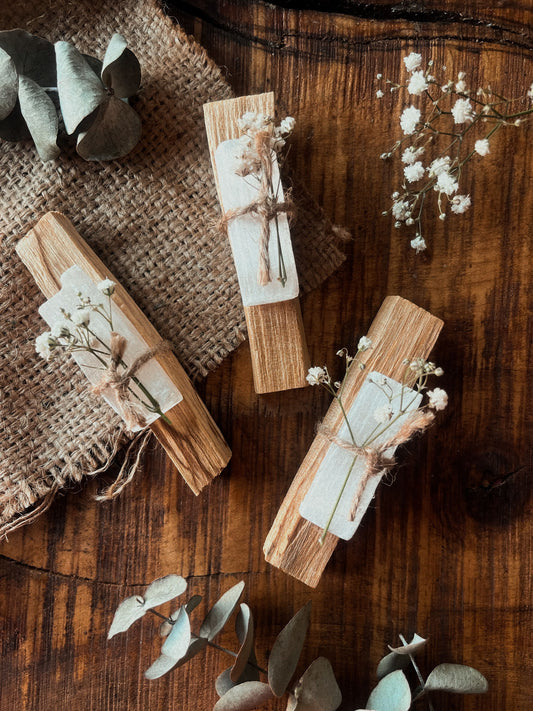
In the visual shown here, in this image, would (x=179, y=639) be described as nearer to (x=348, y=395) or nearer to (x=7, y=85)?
(x=348, y=395)

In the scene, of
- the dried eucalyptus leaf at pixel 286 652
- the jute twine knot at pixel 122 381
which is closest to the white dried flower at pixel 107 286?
the jute twine knot at pixel 122 381

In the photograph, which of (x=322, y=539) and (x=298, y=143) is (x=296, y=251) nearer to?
(x=298, y=143)

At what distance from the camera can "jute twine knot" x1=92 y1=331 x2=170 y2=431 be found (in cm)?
87

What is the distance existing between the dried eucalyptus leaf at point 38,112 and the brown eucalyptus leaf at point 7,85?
14mm

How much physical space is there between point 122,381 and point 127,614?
35 cm

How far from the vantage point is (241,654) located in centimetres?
86

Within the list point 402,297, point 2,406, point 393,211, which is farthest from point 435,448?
point 2,406

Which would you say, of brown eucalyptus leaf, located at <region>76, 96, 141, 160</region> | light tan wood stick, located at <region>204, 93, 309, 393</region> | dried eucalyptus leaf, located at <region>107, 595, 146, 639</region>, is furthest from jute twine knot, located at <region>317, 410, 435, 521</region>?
brown eucalyptus leaf, located at <region>76, 96, 141, 160</region>

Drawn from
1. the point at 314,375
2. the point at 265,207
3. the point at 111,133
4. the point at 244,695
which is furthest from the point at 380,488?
the point at 111,133

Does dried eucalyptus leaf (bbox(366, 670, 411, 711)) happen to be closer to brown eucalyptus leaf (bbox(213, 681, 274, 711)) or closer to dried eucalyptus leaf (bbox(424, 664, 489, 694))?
dried eucalyptus leaf (bbox(424, 664, 489, 694))

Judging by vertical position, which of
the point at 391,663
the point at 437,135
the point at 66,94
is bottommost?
the point at 391,663

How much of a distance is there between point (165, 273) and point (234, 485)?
360 mm

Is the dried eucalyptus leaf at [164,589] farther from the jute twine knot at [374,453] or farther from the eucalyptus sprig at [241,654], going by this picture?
the jute twine knot at [374,453]

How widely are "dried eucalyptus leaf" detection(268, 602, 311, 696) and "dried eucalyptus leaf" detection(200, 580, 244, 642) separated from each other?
8 centimetres
